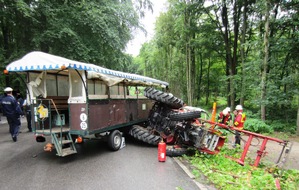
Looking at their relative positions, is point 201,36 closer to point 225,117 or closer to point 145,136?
point 225,117

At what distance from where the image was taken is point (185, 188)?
4.00 meters

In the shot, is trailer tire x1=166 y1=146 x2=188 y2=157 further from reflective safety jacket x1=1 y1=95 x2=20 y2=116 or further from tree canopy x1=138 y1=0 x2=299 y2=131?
tree canopy x1=138 y1=0 x2=299 y2=131

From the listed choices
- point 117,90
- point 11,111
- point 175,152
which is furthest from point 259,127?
point 11,111

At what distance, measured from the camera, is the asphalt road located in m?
4.12

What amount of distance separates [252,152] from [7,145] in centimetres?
951

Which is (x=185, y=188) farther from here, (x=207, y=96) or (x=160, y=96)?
(x=207, y=96)

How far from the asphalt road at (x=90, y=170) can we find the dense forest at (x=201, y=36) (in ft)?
27.0

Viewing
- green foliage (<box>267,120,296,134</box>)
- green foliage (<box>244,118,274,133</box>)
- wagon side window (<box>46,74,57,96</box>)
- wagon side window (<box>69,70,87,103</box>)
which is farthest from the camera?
green foliage (<box>267,120,296,134</box>)

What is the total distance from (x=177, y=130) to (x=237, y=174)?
256 cm

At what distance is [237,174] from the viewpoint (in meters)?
4.86

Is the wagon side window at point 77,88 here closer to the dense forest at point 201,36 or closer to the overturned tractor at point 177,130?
the overturned tractor at point 177,130

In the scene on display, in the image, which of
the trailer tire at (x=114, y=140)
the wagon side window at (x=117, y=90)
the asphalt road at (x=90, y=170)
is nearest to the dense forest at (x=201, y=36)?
the wagon side window at (x=117, y=90)

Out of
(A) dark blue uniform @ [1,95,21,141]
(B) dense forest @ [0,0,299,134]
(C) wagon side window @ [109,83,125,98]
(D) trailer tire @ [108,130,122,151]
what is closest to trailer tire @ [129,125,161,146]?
(D) trailer tire @ [108,130,122,151]

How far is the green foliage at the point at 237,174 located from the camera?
414 cm
